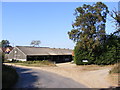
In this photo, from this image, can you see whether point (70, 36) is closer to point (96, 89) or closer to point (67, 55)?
point (96, 89)

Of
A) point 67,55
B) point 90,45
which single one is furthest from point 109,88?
point 67,55

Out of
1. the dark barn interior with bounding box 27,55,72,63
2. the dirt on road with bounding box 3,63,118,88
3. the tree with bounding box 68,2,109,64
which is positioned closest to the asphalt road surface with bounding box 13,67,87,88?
the dirt on road with bounding box 3,63,118,88

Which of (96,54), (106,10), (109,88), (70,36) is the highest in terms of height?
(106,10)

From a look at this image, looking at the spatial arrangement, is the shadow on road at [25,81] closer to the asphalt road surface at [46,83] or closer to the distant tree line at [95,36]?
the asphalt road surface at [46,83]

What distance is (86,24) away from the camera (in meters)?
32.4

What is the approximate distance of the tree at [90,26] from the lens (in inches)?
1249

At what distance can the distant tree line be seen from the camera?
104ft

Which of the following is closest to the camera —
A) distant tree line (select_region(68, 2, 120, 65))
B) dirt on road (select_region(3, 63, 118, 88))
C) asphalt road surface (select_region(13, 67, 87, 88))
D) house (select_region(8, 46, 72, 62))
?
asphalt road surface (select_region(13, 67, 87, 88))

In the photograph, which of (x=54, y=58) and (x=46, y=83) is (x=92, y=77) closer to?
(x=46, y=83)

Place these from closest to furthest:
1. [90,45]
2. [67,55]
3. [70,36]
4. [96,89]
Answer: [96,89] → [90,45] → [70,36] → [67,55]

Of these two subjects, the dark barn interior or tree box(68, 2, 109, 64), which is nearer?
tree box(68, 2, 109, 64)

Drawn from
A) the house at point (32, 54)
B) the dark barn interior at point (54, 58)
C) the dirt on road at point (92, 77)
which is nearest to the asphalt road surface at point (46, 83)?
the dirt on road at point (92, 77)

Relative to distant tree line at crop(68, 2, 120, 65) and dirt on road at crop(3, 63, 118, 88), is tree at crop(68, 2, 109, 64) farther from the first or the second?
dirt on road at crop(3, 63, 118, 88)

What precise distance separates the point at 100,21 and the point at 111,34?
3.11m
